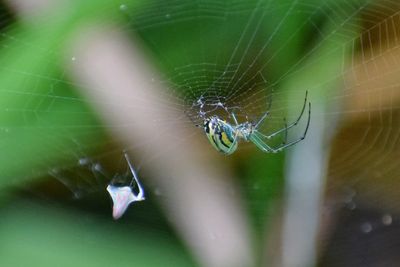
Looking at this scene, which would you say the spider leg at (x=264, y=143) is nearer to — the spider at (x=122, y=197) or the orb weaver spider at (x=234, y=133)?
the orb weaver spider at (x=234, y=133)

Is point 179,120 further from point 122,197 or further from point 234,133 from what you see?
point 122,197

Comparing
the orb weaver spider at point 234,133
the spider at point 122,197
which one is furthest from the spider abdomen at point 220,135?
the spider at point 122,197

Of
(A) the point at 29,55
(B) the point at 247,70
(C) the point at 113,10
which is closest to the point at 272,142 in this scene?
(B) the point at 247,70

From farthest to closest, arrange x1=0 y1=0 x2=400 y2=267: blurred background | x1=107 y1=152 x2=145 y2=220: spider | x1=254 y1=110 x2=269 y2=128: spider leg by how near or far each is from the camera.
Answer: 1. x1=254 y1=110 x2=269 y2=128: spider leg
2. x1=107 y1=152 x2=145 y2=220: spider
3. x1=0 y1=0 x2=400 y2=267: blurred background

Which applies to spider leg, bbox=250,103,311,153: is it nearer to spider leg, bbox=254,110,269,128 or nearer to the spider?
spider leg, bbox=254,110,269,128

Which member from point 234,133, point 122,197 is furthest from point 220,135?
point 122,197

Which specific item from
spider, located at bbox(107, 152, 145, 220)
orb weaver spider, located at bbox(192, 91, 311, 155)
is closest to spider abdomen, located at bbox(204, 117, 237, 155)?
orb weaver spider, located at bbox(192, 91, 311, 155)
